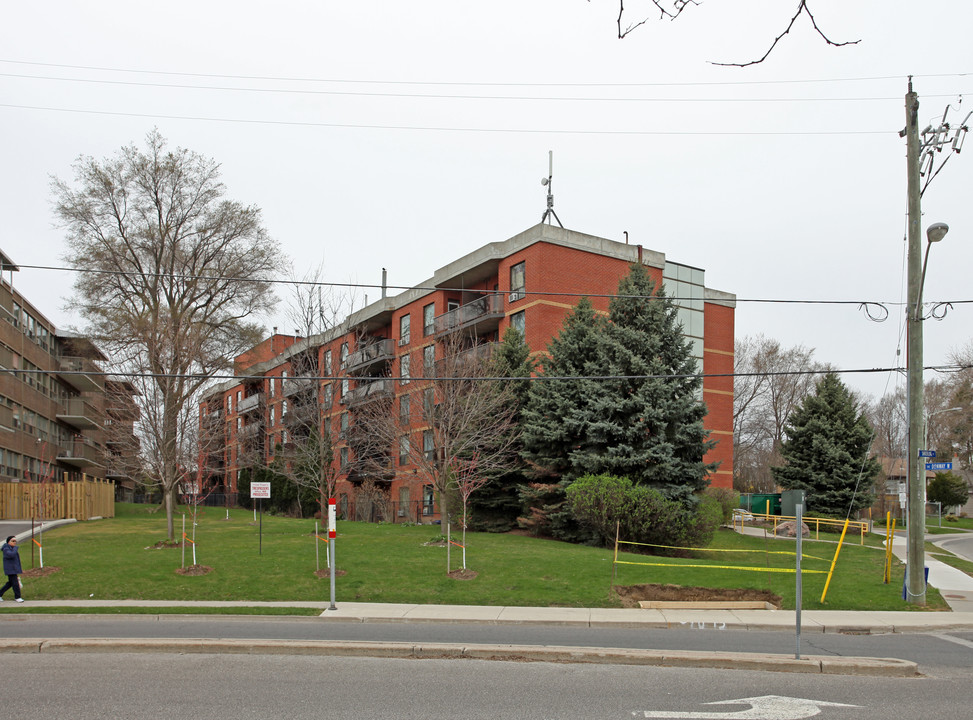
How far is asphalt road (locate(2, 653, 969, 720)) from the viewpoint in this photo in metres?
8.25

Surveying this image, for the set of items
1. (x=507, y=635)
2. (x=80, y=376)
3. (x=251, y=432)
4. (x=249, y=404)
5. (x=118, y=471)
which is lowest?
(x=507, y=635)

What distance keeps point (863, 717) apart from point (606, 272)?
107 feet

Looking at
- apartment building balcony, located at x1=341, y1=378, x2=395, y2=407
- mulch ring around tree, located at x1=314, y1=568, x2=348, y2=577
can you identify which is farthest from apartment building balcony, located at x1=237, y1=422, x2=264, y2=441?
mulch ring around tree, located at x1=314, y1=568, x2=348, y2=577

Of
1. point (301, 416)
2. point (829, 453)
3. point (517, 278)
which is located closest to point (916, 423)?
point (517, 278)

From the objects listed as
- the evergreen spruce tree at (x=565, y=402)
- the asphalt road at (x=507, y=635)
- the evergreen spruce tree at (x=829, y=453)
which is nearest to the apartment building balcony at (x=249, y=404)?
the evergreen spruce tree at (x=565, y=402)

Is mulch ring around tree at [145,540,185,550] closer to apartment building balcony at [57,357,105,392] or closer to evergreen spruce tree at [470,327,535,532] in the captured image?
evergreen spruce tree at [470,327,535,532]

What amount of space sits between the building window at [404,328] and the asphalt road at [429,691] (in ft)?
120

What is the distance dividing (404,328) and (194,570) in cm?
2881

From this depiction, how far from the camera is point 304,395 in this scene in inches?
1474

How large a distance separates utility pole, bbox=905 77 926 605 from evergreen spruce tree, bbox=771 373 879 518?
2397 centimetres

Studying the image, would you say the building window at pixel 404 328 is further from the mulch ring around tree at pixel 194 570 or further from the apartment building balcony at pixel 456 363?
the mulch ring around tree at pixel 194 570

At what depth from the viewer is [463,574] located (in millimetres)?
20000

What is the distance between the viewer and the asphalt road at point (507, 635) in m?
12.8

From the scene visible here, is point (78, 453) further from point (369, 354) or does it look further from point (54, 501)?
point (369, 354)
